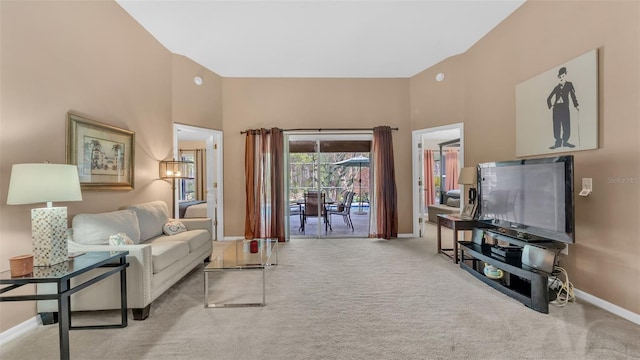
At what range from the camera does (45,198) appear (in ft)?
5.88

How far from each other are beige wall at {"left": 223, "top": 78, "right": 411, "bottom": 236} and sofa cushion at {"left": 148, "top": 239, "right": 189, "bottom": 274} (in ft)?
7.26

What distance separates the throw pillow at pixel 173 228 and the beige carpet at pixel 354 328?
0.72 metres

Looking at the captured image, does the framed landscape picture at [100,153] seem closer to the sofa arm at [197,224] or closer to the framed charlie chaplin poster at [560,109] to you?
the sofa arm at [197,224]

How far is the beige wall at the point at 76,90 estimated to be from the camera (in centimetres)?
204

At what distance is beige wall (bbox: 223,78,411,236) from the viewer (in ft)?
16.7

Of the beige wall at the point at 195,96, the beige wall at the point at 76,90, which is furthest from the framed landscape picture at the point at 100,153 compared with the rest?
the beige wall at the point at 195,96

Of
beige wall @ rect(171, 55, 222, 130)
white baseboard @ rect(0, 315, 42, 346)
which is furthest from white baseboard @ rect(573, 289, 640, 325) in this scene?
beige wall @ rect(171, 55, 222, 130)

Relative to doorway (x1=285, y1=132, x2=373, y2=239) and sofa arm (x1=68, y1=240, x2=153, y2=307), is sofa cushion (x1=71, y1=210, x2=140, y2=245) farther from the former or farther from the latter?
doorway (x1=285, y1=132, x2=373, y2=239)

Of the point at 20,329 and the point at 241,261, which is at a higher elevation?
the point at 241,261

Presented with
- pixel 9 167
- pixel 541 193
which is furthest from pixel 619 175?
pixel 9 167

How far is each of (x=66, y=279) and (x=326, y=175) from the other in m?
4.29

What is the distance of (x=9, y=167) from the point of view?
A: 2021 mm

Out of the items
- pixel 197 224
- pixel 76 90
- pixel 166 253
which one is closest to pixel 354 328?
pixel 166 253

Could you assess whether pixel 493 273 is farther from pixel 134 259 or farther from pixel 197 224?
pixel 197 224
